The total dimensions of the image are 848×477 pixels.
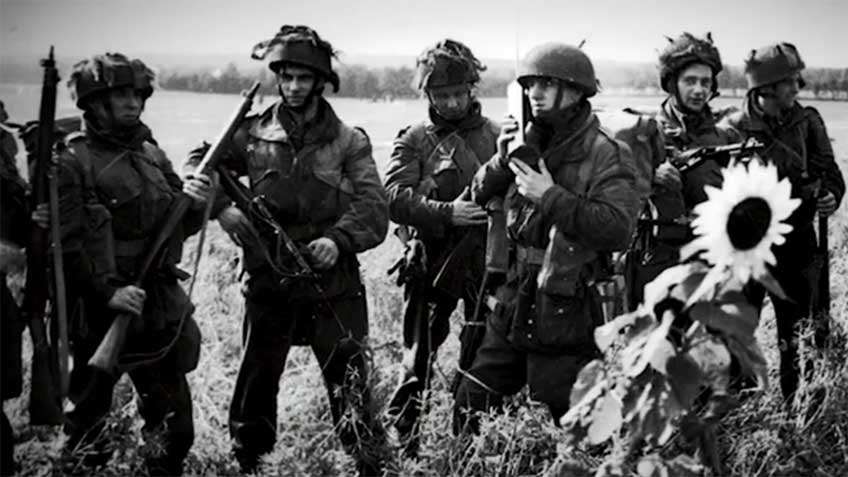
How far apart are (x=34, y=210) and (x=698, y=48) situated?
13.9 feet

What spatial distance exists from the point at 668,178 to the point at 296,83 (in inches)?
93.9

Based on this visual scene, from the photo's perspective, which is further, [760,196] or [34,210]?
[34,210]

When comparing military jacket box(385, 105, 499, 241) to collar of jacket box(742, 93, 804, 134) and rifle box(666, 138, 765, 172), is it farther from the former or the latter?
collar of jacket box(742, 93, 804, 134)

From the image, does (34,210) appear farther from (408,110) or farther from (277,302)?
(408,110)

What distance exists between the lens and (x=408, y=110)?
1938 cm

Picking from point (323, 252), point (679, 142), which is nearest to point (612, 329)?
point (323, 252)

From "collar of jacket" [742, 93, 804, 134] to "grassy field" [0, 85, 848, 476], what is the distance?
4.82 feet

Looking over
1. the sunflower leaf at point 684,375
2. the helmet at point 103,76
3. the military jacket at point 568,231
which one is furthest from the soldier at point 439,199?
the sunflower leaf at point 684,375

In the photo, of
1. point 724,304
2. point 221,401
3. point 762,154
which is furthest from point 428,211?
point 724,304

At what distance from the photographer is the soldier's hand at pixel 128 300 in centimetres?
413

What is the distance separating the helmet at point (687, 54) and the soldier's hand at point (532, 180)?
2.17 meters

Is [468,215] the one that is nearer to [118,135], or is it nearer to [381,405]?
[381,405]

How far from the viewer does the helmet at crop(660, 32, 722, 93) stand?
5707 mm

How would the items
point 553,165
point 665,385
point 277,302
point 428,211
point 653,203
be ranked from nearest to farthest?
point 665,385
point 553,165
point 277,302
point 428,211
point 653,203
